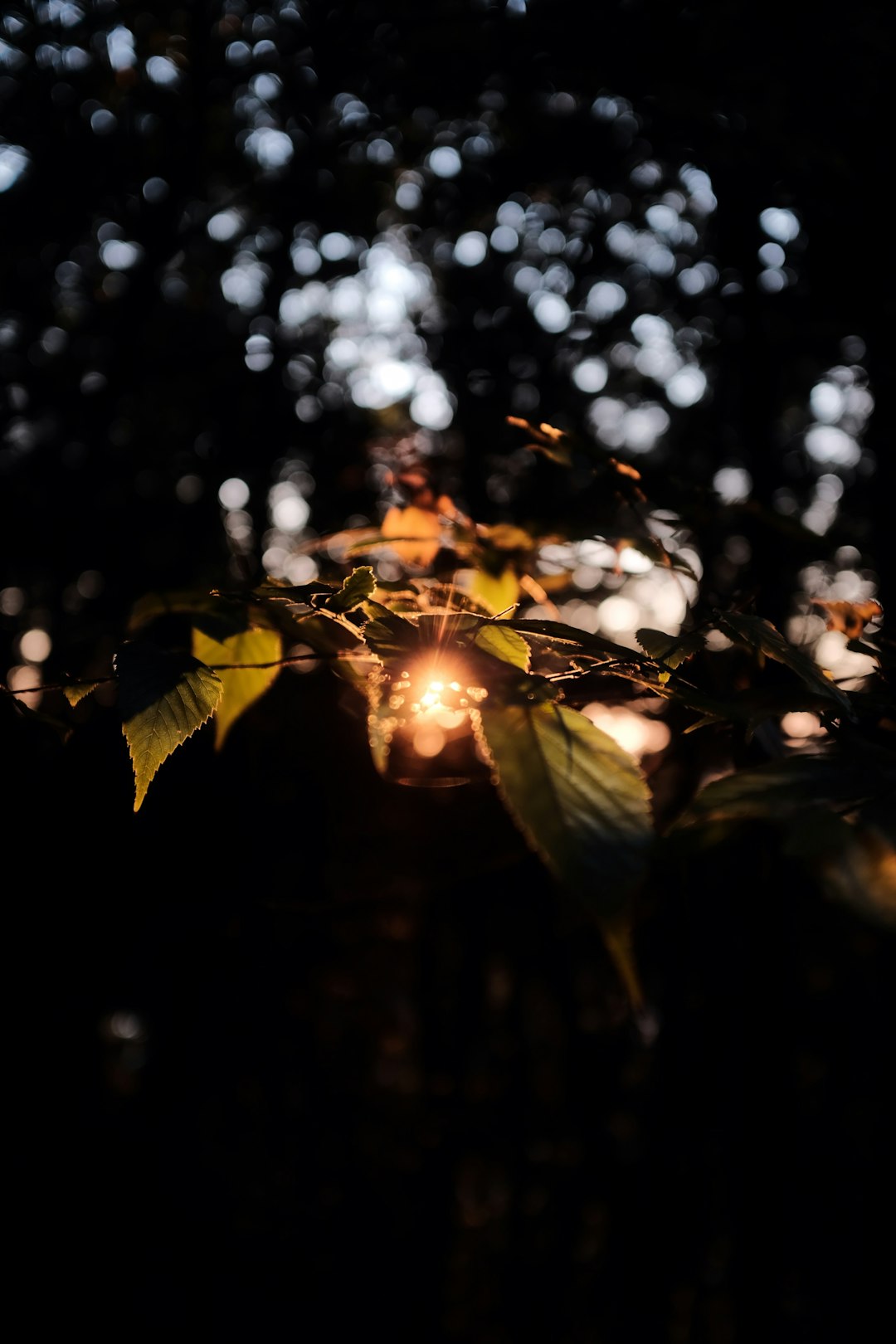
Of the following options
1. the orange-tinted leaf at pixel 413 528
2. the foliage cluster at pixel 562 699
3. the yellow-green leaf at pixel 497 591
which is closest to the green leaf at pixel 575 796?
the foliage cluster at pixel 562 699

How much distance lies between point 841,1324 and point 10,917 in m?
3.74

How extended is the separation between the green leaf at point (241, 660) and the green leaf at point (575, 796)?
0.27 meters

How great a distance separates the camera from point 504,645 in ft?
1.57

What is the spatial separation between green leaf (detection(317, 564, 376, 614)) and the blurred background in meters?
0.39

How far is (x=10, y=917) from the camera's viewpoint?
8.73 feet

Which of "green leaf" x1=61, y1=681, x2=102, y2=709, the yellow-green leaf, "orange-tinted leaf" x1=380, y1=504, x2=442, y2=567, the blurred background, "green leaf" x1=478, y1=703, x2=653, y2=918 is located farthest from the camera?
the blurred background

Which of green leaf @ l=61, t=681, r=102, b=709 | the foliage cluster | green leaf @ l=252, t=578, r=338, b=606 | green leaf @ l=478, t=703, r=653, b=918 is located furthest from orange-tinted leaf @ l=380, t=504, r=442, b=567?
green leaf @ l=478, t=703, r=653, b=918

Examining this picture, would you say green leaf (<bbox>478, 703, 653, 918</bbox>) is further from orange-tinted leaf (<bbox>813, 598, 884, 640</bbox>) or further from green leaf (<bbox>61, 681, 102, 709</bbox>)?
orange-tinted leaf (<bbox>813, 598, 884, 640</bbox>)

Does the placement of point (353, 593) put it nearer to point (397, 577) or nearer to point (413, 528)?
point (413, 528)

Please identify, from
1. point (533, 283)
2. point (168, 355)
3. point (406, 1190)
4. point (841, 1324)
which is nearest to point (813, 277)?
point (533, 283)

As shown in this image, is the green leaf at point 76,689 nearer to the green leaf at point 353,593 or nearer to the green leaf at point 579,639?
the green leaf at point 353,593

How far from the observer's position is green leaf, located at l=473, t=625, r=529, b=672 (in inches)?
18.4

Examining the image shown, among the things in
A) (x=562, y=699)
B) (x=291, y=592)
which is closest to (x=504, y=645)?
(x=562, y=699)

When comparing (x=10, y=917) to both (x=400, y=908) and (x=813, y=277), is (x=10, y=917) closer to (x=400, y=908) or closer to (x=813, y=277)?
(x=400, y=908)
